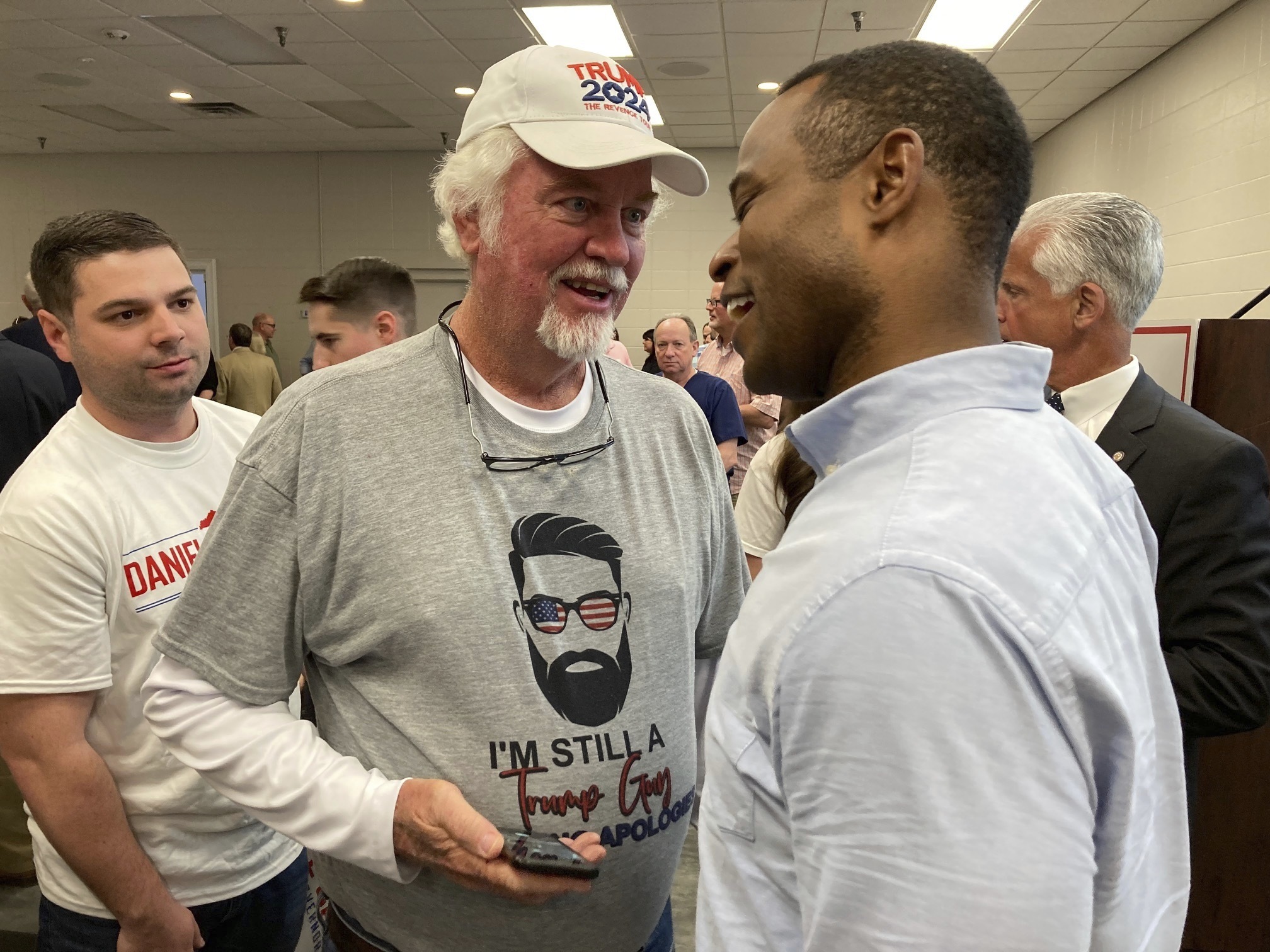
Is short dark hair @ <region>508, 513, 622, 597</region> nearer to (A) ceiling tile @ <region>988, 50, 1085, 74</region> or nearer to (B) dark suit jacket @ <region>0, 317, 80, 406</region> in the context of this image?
(B) dark suit jacket @ <region>0, 317, 80, 406</region>

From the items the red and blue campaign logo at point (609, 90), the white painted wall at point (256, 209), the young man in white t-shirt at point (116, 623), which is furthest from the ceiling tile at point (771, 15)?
the young man in white t-shirt at point (116, 623)

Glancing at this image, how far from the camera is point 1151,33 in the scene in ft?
18.9

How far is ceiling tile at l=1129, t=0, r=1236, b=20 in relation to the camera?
5203 millimetres

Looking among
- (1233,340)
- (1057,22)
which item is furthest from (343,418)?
(1057,22)

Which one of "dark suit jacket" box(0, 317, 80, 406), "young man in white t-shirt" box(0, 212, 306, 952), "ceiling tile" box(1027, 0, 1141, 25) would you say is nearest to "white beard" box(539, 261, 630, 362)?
"young man in white t-shirt" box(0, 212, 306, 952)

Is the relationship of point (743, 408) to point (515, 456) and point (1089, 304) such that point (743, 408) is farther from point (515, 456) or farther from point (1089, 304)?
point (515, 456)

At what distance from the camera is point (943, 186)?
28.0 inches

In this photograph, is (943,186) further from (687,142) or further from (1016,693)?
(687,142)

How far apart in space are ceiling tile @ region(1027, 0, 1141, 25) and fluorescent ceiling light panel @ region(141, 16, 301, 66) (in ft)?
17.4

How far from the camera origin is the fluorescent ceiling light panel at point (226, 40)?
607 cm

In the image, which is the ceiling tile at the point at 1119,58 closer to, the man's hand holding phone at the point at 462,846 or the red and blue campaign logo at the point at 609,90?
the red and blue campaign logo at the point at 609,90

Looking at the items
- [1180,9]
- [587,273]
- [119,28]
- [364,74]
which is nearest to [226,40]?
[119,28]

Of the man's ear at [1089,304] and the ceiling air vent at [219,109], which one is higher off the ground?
the ceiling air vent at [219,109]

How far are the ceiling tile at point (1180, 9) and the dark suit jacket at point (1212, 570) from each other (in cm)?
500
